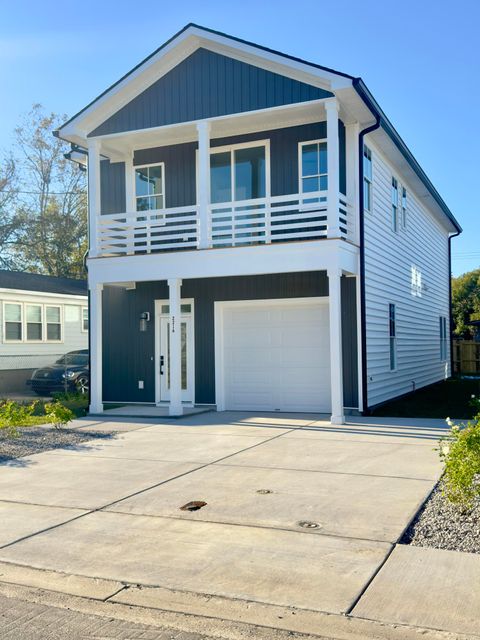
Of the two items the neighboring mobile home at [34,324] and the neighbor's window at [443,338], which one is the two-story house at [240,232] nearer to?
the neighboring mobile home at [34,324]

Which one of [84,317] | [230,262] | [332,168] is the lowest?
[84,317]

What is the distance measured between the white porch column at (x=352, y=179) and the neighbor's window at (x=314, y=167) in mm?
491

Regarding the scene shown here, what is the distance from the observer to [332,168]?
44.1 feet

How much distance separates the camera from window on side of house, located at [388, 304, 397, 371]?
1778cm

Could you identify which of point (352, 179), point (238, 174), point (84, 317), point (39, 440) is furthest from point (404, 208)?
point (84, 317)

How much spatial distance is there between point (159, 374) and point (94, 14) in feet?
26.8

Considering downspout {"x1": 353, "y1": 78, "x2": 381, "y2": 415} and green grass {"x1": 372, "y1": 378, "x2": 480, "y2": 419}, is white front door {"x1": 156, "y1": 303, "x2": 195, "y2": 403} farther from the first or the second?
green grass {"x1": 372, "y1": 378, "x2": 480, "y2": 419}

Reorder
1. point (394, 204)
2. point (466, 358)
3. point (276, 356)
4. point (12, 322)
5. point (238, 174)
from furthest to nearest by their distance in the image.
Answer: point (466, 358) < point (12, 322) < point (394, 204) < point (238, 174) < point (276, 356)

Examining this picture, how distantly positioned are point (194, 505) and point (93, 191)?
10272 millimetres

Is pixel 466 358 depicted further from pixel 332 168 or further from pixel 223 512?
pixel 223 512

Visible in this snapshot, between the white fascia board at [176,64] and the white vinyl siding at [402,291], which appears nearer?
the white fascia board at [176,64]

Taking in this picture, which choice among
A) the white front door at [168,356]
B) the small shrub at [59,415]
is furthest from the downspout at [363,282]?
the small shrub at [59,415]

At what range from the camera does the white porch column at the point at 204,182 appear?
1458 cm

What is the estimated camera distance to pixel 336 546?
229 inches
